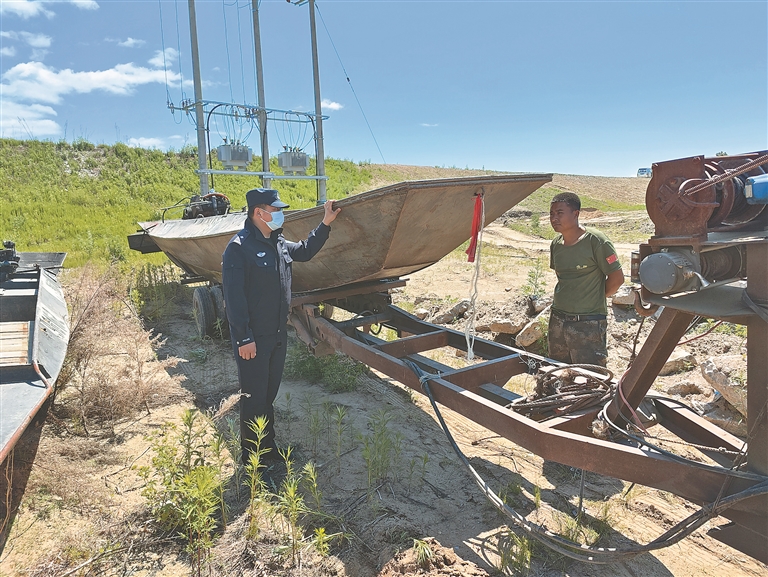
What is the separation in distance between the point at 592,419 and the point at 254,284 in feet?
7.13

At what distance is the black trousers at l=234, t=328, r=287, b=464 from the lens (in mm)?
3408

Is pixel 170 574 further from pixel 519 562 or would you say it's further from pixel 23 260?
pixel 23 260

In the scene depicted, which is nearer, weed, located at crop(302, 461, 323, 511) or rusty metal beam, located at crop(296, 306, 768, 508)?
rusty metal beam, located at crop(296, 306, 768, 508)

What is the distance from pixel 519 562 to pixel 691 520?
93cm

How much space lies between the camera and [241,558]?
2623mm

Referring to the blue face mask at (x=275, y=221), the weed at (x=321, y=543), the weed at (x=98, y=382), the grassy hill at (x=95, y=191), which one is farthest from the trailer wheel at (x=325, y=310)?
the grassy hill at (x=95, y=191)

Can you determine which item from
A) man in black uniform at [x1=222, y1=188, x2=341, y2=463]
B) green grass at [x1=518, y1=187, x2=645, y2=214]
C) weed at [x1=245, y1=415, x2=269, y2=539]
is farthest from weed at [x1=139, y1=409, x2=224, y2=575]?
green grass at [x1=518, y1=187, x2=645, y2=214]

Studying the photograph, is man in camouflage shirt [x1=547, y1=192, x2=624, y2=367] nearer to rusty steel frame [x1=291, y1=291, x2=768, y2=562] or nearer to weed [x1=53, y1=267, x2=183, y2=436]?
rusty steel frame [x1=291, y1=291, x2=768, y2=562]

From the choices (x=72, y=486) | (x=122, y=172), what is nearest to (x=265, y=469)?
(x=72, y=486)

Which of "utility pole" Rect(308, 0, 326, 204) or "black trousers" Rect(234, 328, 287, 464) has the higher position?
"utility pole" Rect(308, 0, 326, 204)

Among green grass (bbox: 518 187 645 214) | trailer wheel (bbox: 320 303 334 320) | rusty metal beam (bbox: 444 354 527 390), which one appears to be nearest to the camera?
rusty metal beam (bbox: 444 354 527 390)

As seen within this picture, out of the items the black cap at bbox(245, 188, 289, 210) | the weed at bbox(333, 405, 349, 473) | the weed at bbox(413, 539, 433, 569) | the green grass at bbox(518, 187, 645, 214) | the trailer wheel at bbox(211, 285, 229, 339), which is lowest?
the weed at bbox(333, 405, 349, 473)

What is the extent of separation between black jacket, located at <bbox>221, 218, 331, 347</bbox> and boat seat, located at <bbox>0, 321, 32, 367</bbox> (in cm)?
133

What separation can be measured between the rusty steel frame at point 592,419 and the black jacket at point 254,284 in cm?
66
